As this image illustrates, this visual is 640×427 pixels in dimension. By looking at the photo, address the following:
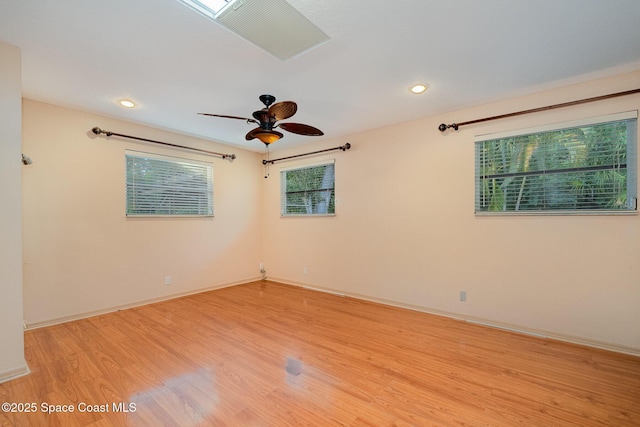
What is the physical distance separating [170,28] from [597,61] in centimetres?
353

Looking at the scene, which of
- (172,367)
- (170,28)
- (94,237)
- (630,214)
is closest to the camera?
(170,28)

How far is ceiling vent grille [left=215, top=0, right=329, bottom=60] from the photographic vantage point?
67.4 inches

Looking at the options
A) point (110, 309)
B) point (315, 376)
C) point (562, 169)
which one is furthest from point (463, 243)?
point (110, 309)

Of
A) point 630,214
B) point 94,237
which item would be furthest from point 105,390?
point 630,214

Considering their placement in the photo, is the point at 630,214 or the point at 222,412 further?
Result: the point at 630,214

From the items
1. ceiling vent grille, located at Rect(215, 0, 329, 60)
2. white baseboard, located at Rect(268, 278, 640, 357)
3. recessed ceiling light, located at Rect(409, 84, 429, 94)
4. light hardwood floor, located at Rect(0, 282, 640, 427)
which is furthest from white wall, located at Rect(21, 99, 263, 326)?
recessed ceiling light, located at Rect(409, 84, 429, 94)

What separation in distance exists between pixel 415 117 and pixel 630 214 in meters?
2.38

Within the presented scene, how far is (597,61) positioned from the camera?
2.38 metres

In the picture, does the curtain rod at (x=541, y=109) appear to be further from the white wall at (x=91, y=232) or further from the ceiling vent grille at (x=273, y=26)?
the white wall at (x=91, y=232)

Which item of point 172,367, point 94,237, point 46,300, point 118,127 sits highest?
point 118,127

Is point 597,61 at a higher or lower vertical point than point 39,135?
higher

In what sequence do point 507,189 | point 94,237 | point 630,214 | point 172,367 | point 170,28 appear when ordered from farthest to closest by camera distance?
point 94,237
point 507,189
point 630,214
point 172,367
point 170,28

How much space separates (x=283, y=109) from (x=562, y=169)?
293 centimetres

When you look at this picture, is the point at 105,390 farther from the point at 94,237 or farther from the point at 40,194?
the point at 40,194
